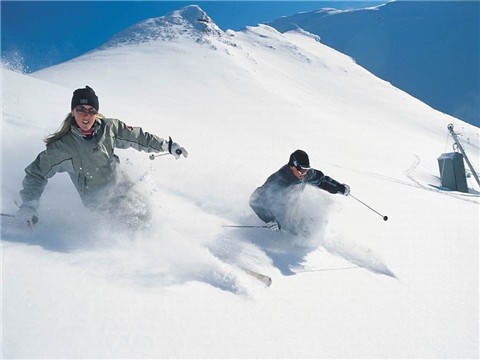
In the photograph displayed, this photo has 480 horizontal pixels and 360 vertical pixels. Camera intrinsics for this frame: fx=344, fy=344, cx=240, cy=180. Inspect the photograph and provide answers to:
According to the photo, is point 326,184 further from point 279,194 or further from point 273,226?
point 273,226

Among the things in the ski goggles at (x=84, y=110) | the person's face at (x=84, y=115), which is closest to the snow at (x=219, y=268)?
the person's face at (x=84, y=115)

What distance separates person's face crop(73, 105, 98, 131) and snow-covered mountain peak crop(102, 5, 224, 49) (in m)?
25.8

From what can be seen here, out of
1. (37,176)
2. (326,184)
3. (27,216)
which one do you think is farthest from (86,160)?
(326,184)

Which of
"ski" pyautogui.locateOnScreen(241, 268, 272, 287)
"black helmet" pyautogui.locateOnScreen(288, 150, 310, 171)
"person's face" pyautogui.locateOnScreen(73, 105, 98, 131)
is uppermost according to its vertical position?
"black helmet" pyautogui.locateOnScreen(288, 150, 310, 171)

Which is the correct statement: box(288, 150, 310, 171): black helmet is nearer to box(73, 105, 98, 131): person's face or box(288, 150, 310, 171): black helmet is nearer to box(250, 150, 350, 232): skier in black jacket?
box(250, 150, 350, 232): skier in black jacket

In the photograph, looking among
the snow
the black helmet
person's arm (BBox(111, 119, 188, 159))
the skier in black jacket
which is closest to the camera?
the snow

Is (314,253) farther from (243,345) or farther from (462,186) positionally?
(462,186)

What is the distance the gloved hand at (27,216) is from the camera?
2930mm

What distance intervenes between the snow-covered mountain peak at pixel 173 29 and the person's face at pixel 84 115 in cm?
2582

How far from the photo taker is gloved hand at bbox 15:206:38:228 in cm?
293

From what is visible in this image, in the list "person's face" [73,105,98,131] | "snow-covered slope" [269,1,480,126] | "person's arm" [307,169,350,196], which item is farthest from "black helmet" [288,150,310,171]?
"snow-covered slope" [269,1,480,126]

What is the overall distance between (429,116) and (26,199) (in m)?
35.3

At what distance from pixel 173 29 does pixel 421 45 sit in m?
109

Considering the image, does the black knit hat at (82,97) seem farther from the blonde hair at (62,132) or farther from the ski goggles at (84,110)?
the blonde hair at (62,132)
